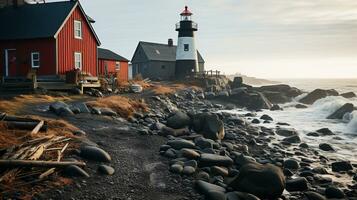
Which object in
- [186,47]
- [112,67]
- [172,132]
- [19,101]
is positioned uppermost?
[186,47]

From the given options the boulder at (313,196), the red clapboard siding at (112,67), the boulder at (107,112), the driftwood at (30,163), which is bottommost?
the boulder at (313,196)

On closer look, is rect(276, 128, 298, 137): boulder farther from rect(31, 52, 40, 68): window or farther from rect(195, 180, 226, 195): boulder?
rect(31, 52, 40, 68): window

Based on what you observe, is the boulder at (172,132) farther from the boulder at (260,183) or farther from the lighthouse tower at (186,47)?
the lighthouse tower at (186,47)

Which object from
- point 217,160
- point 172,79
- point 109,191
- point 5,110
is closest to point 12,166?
point 109,191

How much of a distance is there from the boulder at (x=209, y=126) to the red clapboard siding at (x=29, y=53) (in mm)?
13471

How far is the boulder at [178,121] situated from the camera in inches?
674

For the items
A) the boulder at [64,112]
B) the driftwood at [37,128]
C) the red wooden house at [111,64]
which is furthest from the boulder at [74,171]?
the red wooden house at [111,64]

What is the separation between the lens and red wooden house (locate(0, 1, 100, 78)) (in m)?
25.2

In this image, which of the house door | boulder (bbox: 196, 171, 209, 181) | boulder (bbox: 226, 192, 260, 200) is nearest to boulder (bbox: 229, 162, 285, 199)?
boulder (bbox: 226, 192, 260, 200)

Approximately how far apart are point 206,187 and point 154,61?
44.2 m

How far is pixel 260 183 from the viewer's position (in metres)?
9.42

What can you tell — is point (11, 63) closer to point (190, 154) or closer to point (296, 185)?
point (190, 154)

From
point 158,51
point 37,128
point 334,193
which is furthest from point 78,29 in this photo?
point 158,51

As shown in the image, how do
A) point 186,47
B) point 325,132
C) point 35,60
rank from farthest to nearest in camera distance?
point 186,47, point 35,60, point 325,132
